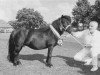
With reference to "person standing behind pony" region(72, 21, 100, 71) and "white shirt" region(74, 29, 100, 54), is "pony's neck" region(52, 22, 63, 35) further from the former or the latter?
"white shirt" region(74, 29, 100, 54)

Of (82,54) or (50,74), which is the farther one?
(82,54)

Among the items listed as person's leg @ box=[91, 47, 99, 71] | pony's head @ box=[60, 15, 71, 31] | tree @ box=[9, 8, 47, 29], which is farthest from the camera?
tree @ box=[9, 8, 47, 29]

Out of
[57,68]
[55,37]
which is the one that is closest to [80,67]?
[57,68]

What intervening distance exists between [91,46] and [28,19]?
222 ft

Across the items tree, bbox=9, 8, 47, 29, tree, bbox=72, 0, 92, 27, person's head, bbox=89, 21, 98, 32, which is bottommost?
tree, bbox=9, 8, 47, 29

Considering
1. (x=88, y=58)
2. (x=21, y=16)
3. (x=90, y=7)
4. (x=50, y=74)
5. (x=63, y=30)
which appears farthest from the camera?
(x=21, y=16)

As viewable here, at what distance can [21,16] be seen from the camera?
73438 mm

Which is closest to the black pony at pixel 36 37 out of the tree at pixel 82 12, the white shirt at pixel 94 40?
the white shirt at pixel 94 40

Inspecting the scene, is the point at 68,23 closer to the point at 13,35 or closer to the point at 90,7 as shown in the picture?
the point at 13,35

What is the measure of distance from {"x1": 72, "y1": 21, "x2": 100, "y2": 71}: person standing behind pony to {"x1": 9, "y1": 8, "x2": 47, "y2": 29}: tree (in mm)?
61916

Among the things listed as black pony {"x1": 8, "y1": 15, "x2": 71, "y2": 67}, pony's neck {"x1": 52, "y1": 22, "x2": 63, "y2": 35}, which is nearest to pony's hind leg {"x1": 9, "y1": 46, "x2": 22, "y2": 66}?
black pony {"x1": 8, "y1": 15, "x2": 71, "y2": 67}

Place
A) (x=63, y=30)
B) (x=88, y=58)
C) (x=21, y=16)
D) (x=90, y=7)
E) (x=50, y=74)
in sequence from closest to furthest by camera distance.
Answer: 1. (x=50, y=74)
2. (x=88, y=58)
3. (x=63, y=30)
4. (x=90, y=7)
5. (x=21, y=16)

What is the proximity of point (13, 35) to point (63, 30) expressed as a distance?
210 cm

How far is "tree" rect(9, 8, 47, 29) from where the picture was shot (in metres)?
70.1
